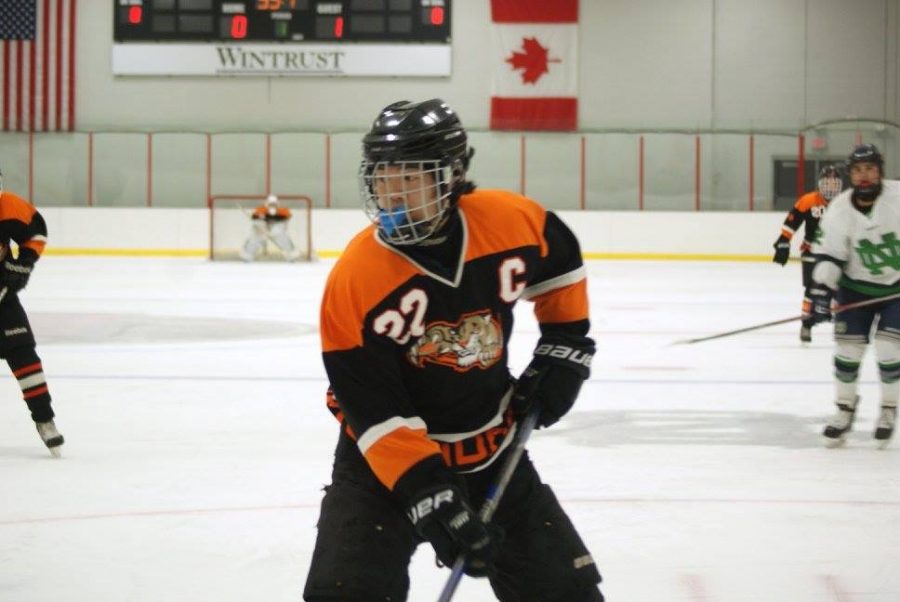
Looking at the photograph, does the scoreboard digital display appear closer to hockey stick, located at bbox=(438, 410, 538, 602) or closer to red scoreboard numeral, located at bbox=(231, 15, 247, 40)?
red scoreboard numeral, located at bbox=(231, 15, 247, 40)

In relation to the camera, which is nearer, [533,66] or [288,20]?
[288,20]

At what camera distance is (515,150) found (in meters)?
18.7

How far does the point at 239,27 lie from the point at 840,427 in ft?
48.5

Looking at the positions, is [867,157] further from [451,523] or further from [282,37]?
[282,37]

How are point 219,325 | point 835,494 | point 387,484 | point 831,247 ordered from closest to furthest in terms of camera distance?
point 387,484
point 835,494
point 831,247
point 219,325

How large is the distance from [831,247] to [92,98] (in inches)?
632

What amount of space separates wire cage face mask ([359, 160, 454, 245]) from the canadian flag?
55.7 feet

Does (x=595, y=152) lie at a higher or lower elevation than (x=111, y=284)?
higher

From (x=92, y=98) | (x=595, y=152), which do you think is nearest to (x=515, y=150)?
(x=595, y=152)

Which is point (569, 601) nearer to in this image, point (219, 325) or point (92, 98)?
point (219, 325)

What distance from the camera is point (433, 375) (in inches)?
84.2

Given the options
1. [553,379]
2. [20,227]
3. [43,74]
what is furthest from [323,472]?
[43,74]

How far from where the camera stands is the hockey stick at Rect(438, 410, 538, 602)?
204 cm

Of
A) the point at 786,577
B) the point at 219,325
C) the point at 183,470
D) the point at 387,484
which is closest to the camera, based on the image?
the point at 387,484
